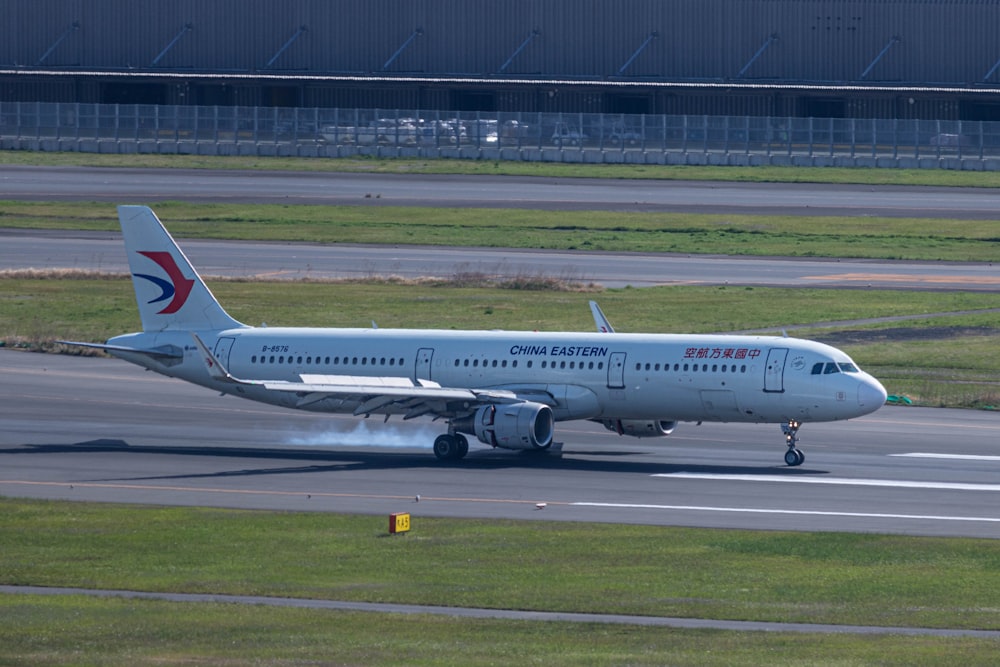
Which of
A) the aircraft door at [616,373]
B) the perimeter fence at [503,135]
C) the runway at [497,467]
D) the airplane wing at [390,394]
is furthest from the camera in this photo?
the perimeter fence at [503,135]

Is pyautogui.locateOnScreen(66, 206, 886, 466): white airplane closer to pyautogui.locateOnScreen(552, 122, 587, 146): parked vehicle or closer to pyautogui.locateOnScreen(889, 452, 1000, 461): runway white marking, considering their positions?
pyautogui.locateOnScreen(889, 452, 1000, 461): runway white marking

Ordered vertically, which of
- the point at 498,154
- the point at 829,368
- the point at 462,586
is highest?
the point at 498,154

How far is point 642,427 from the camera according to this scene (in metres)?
48.8

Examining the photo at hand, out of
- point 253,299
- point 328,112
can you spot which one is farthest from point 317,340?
point 328,112

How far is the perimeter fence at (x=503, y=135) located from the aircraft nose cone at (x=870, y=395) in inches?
3325

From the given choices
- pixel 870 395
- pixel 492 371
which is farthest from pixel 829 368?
pixel 492 371

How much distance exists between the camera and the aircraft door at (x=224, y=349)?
51.6m

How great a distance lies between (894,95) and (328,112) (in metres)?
47.1

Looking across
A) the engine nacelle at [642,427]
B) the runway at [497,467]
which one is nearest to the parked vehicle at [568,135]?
the runway at [497,467]

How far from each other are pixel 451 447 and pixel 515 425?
2272 mm

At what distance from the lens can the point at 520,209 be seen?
10850 centimetres

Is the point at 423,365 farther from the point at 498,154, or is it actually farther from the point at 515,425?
the point at 498,154

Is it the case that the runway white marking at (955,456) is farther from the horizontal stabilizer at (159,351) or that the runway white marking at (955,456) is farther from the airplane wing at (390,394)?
the horizontal stabilizer at (159,351)

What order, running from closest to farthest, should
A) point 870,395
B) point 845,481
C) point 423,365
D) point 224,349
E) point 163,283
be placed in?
point 845,481
point 870,395
point 423,365
point 224,349
point 163,283
